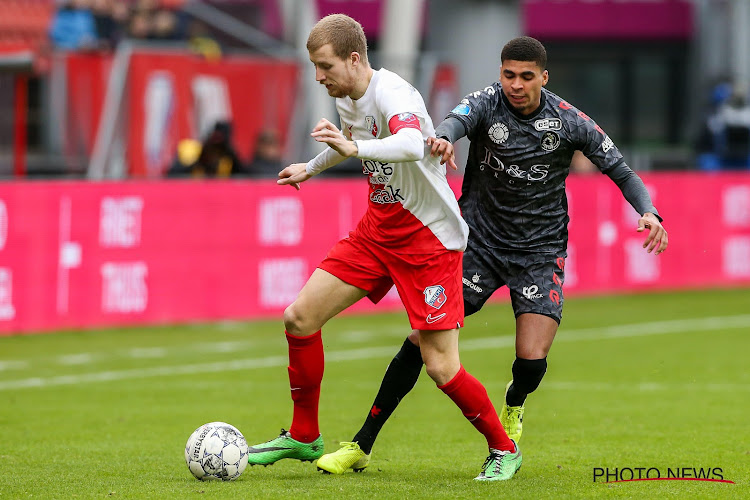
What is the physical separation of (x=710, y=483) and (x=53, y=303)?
9.03 meters

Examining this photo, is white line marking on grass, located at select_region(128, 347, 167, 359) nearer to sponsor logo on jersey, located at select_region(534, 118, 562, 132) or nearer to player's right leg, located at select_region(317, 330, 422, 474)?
player's right leg, located at select_region(317, 330, 422, 474)

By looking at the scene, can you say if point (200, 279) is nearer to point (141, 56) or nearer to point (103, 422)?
point (141, 56)

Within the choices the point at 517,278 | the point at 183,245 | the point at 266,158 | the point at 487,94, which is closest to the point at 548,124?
the point at 487,94

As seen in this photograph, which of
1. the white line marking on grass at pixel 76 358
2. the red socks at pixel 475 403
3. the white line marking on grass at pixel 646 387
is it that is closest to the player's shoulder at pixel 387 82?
the red socks at pixel 475 403

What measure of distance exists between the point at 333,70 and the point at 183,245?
8877 millimetres

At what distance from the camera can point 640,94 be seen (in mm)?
37344

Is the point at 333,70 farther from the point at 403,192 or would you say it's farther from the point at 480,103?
the point at 480,103

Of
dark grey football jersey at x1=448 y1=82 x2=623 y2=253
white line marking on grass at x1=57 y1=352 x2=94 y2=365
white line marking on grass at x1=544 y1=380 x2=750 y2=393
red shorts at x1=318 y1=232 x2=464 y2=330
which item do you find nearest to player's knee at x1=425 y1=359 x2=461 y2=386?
red shorts at x1=318 y1=232 x2=464 y2=330

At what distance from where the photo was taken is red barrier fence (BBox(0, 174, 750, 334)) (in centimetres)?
1446

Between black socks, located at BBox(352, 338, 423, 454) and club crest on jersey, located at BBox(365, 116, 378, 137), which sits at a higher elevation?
club crest on jersey, located at BBox(365, 116, 378, 137)

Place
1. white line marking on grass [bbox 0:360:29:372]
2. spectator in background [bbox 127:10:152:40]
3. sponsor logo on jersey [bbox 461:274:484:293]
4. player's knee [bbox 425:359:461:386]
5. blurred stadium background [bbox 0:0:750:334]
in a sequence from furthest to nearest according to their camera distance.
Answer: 1. spectator in background [bbox 127:10:152:40]
2. blurred stadium background [bbox 0:0:750:334]
3. white line marking on grass [bbox 0:360:29:372]
4. sponsor logo on jersey [bbox 461:274:484:293]
5. player's knee [bbox 425:359:461:386]

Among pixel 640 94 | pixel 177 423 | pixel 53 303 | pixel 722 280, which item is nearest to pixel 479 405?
pixel 177 423

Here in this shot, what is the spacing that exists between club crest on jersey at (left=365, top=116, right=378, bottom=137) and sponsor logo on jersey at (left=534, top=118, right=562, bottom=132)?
0.98 m

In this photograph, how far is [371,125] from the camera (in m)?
7.02
